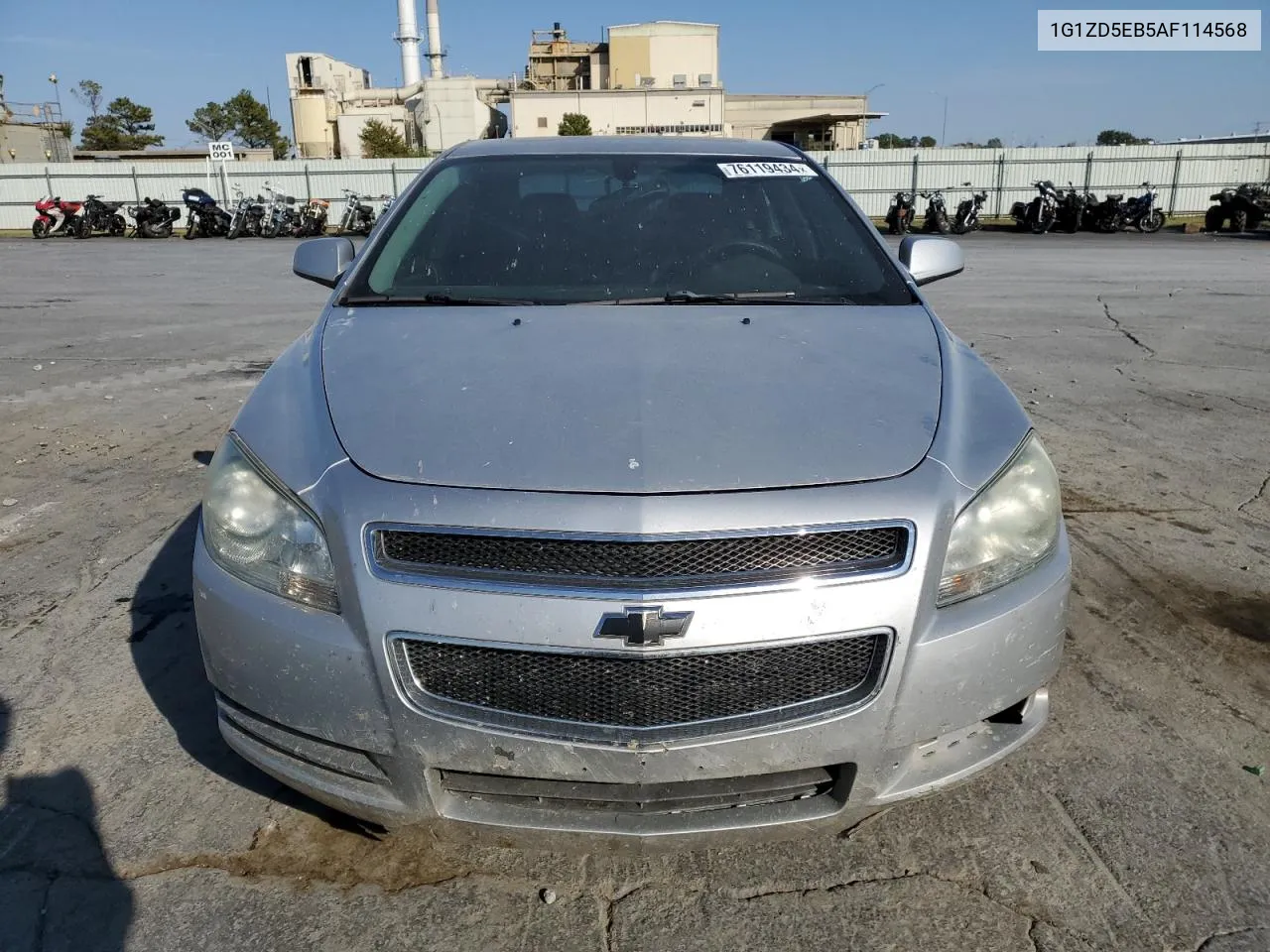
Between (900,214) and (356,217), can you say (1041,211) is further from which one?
(356,217)

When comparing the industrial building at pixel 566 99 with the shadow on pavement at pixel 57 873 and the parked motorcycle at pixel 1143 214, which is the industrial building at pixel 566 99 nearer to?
the parked motorcycle at pixel 1143 214

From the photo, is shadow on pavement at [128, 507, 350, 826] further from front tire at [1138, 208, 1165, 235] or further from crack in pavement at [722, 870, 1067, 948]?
front tire at [1138, 208, 1165, 235]

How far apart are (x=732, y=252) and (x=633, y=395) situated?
1.19 meters

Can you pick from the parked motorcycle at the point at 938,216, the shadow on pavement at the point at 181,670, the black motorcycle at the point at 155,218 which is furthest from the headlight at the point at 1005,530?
the black motorcycle at the point at 155,218

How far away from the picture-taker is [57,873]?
82.4 inches

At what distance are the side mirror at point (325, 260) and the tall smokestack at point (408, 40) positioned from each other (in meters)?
76.5

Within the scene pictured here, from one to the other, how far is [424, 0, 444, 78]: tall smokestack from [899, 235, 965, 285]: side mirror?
261 feet

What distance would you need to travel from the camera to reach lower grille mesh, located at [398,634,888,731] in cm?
171

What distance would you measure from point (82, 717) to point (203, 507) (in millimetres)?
1091

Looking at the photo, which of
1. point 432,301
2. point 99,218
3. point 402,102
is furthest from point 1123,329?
point 402,102

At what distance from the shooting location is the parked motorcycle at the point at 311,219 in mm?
25906

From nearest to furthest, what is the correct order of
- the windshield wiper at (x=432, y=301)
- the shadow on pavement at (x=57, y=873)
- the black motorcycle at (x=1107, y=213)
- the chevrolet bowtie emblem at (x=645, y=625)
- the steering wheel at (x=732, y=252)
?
the chevrolet bowtie emblem at (x=645, y=625) → the shadow on pavement at (x=57, y=873) → the windshield wiper at (x=432, y=301) → the steering wheel at (x=732, y=252) → the black motorcycle at (x=1107, y=213)

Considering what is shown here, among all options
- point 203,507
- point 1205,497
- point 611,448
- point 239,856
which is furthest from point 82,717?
point 1205,497

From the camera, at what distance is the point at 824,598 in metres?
1.71
